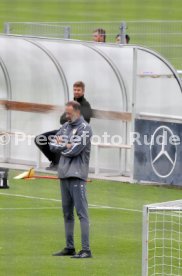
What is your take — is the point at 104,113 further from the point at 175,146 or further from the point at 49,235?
the point at 49,235

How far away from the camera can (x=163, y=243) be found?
9977mm

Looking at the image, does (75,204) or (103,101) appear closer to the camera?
(75,204)

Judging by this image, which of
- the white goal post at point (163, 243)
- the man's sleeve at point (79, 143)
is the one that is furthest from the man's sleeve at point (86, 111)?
the man's sleeve at point (79, 143)

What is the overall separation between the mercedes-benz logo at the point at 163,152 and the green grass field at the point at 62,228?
276 millimetres

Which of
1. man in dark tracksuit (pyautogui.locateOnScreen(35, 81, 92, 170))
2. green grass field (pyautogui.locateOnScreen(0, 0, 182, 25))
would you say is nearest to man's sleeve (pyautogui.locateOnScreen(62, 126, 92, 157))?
man in dark tracksuit (pyautogui.locateOnScreen(35, 81, 92, 170))

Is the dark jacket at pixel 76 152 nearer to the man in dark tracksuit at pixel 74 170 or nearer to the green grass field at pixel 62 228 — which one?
the man in dark tracksuit at pixel 74 170

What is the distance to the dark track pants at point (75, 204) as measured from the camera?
9.13 meters

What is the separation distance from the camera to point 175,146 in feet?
45.9

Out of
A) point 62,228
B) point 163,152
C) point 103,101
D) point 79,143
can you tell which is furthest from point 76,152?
point 103,101

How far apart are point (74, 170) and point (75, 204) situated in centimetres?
31

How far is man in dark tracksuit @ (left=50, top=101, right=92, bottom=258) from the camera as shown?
912cm

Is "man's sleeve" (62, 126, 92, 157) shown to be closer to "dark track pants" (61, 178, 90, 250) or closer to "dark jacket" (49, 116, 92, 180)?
"dark jacket" (49, 116, 92, 180)

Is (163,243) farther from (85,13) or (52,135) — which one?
(85,13)

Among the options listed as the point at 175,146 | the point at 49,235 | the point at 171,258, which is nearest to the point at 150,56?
the point at 175,146
